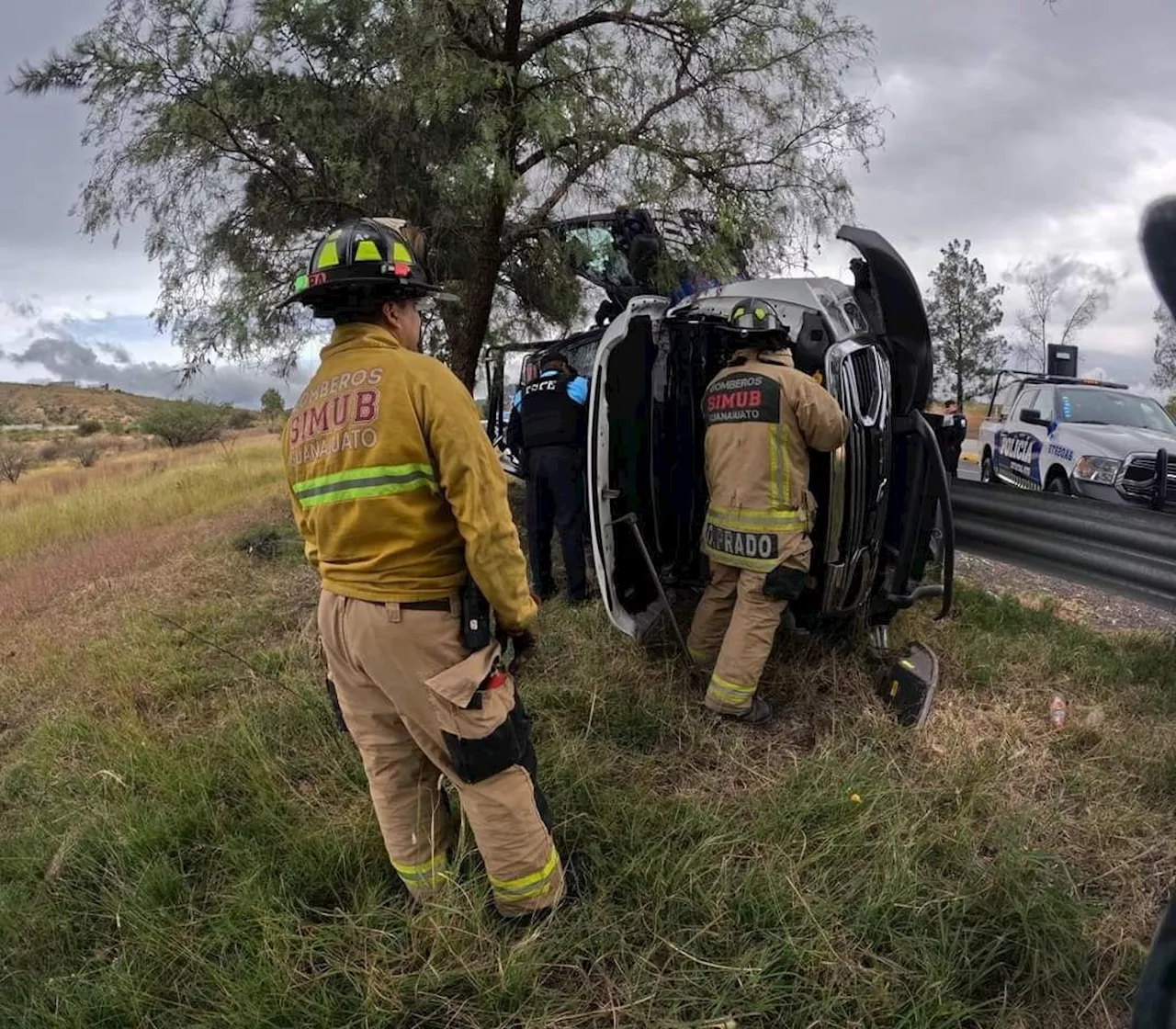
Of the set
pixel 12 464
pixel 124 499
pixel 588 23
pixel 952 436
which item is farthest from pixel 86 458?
pixel 952 436

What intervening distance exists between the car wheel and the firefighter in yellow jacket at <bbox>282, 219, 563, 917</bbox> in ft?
24.4

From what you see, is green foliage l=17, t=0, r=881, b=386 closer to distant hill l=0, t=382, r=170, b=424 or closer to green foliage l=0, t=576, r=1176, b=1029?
green foliage l=0, t=576, r=1176, b=1029

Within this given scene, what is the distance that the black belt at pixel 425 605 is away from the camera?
2205mm

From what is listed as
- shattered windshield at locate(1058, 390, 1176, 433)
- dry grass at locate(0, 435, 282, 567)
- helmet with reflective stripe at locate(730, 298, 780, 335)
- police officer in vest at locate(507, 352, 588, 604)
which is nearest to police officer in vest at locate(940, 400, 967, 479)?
helmet with reflective stripe at locate(730, 298, 780, 335)

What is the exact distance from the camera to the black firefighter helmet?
2.21 metres

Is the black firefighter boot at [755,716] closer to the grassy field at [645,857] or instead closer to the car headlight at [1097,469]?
the grassy field at [645,857]

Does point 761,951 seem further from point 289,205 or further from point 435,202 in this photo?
point 289,205

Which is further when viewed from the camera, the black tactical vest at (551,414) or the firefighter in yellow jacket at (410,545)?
the black tactical vest at (551,414)

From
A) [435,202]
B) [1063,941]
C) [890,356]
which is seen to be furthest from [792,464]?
[435,202]

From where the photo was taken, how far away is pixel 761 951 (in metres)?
2.18

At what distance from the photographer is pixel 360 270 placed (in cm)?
221

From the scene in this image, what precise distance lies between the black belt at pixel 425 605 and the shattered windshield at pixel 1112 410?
328 inches

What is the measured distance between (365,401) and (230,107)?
454 cm

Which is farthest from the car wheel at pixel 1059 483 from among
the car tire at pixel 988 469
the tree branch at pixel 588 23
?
the tree branch at pixel 588 23
